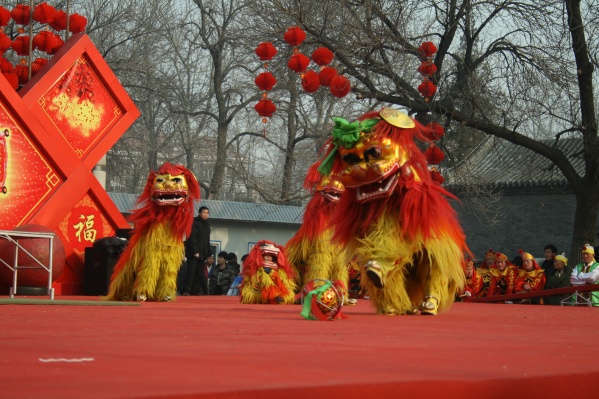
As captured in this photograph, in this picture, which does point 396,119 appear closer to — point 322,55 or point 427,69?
point 322,55

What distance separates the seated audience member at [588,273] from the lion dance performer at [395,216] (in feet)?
19.8

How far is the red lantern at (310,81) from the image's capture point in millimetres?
13906

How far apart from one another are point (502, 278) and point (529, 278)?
57cm

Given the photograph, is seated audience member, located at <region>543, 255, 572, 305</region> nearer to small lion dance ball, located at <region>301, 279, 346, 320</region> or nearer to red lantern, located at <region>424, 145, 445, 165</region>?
red lantern, located at <region>424, 145, 445, 165</region>

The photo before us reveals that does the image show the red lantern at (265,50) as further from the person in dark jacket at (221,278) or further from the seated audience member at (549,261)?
the seated audience member at (549,261)

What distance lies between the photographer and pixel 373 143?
23.4ft

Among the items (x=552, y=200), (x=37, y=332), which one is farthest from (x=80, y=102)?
(x=552, y=200)

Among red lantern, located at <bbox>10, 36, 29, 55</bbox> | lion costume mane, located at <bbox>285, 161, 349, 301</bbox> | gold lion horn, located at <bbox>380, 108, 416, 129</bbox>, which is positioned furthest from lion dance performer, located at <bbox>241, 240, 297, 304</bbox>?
red lantern, located at <bbox>10, 36, 29, 55</bbox>

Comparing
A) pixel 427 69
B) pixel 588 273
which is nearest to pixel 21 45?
pixel 427 69

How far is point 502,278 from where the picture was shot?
47.3 feet

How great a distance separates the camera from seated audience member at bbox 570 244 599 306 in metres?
12.8

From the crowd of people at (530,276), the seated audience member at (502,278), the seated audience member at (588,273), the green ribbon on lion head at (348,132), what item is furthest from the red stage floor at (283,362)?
the seated audience member at (502,278)

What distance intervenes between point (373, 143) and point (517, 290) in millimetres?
7587

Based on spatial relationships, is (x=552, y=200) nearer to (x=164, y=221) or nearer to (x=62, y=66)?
(x=62, y=66)
